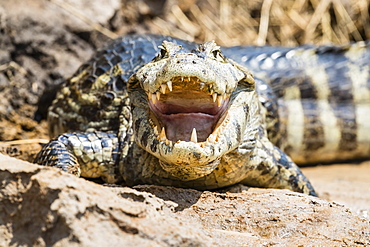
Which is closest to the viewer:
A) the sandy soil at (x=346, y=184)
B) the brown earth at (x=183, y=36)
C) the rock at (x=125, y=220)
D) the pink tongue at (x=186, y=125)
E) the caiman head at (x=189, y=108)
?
the rock at (x=125, y=220)

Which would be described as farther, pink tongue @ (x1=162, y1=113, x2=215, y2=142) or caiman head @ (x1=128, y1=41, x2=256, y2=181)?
pink tongue @ (x1=162, y1=113, x2=215, y2=142)

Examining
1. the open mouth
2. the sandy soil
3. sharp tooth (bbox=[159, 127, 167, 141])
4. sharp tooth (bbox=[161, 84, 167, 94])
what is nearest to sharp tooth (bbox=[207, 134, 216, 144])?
the open mouth

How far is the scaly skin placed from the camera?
8.77 feet

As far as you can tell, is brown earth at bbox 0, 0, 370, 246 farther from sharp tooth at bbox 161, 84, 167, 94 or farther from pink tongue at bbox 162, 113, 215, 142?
sharp tooth at bbox 161, 84, 167, 94

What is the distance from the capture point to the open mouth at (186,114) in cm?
283

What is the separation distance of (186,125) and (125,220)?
858 millimetres

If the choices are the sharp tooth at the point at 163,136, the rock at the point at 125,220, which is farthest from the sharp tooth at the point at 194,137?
the rock at the point at 125,220

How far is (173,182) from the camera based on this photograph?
318 cm

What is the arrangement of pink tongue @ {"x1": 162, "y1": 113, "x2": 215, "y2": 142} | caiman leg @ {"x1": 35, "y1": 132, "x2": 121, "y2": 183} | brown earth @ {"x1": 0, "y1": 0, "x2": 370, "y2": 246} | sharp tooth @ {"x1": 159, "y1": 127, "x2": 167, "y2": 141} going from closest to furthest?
brown earth @ {"x1": 0, "y1": 0, "x2": 370, "y2": 246}, sharp tooth @ {"x1": 159, "y1": 127, "x2": 167, "y2": 141}, pink tongue @ {"x1": 162, "y1": 113, "x2": 215, "y2": 142}, caiman leg @ {"x1": 35, "y1": 132, "x2": 121, "y2": 183}

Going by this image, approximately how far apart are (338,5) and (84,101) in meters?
5.69

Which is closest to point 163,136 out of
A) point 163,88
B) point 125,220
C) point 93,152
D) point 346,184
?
point 163,88

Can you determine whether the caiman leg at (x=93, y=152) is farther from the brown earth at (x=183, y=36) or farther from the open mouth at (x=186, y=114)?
the open mouth at (x=186, y=114)

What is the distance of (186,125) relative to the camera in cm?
287

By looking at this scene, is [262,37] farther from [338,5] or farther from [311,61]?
[311,61]
